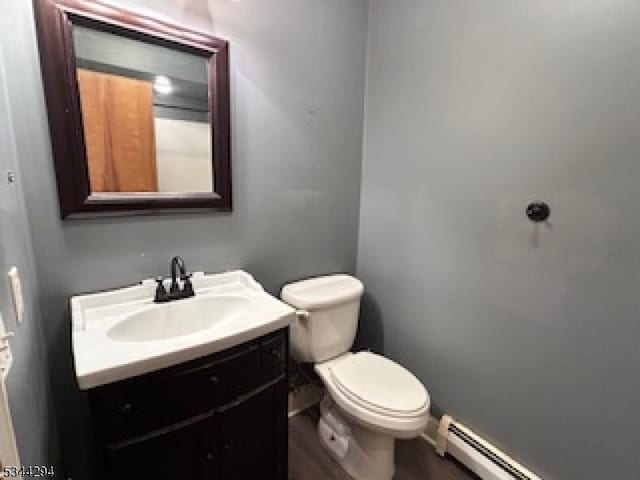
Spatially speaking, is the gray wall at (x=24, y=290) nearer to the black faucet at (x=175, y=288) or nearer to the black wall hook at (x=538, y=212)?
the black faucet at (x=175, y=288)

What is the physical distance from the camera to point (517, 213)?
1219 millimetres

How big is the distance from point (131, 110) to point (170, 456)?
44.8 inches

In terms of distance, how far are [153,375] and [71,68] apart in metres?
0.98

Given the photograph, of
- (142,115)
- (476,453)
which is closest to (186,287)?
(142,115)

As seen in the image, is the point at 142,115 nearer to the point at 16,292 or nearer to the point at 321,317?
the point at 16,292

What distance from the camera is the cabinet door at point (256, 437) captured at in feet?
3.42

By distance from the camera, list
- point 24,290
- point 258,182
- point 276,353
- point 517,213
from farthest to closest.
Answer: point 258,182 < point 517,213 < point 276,353 < point 24,290

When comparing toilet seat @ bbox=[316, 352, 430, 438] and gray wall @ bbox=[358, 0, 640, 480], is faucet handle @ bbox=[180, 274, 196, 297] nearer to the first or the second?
toilet seat @ bbox=[316, 352, 430, 438]

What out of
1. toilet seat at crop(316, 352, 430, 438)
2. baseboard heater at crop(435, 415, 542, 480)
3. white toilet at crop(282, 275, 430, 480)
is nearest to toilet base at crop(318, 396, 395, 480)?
white toilet at crop(282, 275, 430, 480)

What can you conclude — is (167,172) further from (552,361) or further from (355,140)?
(552,361)

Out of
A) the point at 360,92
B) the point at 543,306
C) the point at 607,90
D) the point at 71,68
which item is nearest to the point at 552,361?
the point at 543,306

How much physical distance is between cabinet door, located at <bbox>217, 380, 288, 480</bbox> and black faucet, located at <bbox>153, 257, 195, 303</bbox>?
1.50 ft

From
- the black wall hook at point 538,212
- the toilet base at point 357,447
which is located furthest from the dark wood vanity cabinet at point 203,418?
the black wall hook at point 538,212

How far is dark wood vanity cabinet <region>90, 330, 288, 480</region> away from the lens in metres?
0.84
